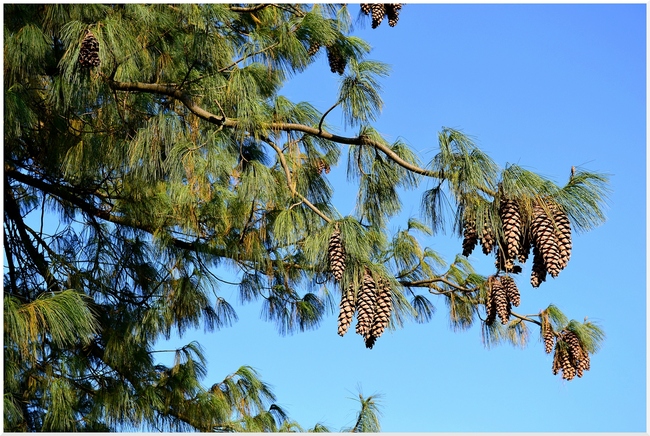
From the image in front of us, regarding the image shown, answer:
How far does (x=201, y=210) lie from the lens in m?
4.84

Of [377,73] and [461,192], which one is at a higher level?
[377,73]

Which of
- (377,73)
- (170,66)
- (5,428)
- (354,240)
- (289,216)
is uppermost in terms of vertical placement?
(170,66)

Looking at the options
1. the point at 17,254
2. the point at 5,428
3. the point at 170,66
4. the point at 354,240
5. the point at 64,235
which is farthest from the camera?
the point at 64,235

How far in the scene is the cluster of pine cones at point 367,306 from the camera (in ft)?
9.12

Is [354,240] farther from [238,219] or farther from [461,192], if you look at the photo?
[238,219]

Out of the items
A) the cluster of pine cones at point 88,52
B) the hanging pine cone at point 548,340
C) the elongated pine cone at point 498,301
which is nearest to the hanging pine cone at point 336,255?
the elongated pine cone at point 498,301

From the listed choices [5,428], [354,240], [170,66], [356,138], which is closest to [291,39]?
[170,66]

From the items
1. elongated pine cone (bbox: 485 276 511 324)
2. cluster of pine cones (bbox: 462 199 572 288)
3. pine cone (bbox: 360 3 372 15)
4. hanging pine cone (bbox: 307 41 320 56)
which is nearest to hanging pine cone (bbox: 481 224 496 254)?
cluster of pine cones (bbox: 462 199 572 288)

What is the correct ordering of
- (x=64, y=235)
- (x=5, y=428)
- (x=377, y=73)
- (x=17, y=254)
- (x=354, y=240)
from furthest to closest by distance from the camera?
(x=64, y=235)
(x=17, y=254)
(x=377, y=73)
(x=5, y=428)
(x=354, y=240)

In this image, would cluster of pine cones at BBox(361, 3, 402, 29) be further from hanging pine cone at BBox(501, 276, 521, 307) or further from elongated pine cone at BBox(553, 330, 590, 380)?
elongated pine cone at BBox(553, 330, 590, 380)

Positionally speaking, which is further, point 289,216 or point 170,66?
point 170,66

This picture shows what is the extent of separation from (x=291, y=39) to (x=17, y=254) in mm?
1658

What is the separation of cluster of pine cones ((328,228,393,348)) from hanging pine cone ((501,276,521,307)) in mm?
822

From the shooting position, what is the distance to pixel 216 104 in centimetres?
385
